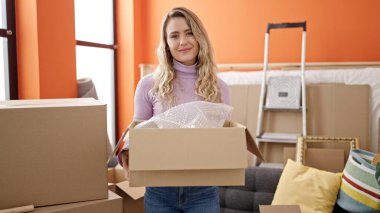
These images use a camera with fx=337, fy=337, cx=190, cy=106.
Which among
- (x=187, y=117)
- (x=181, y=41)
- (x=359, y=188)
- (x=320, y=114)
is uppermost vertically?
(x=181, y=41)

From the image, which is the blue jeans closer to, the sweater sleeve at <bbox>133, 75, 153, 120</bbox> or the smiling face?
the sweater sleeve at <bbox>133, 75, 153, 120</bbox>

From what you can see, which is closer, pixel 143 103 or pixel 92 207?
pixel 92 207

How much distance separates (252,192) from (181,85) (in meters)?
0.93

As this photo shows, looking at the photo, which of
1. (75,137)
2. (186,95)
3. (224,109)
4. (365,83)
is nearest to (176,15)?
(186,95)

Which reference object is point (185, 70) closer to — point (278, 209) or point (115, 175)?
point (278, 209)

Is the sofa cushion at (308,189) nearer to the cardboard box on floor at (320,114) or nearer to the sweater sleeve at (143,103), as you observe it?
the cardboard box on floor at (320,114)

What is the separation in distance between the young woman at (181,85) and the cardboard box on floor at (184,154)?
0.29 meters

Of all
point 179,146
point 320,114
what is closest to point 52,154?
point 179,146

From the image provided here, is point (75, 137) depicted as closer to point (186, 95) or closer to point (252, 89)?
point (186, 95)

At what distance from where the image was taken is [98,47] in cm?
307

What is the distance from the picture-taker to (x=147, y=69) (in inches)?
131

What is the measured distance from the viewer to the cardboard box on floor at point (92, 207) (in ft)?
2.91

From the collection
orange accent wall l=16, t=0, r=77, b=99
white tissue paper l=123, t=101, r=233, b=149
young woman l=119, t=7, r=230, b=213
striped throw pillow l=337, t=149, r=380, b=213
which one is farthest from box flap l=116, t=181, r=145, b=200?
orange accent wall l=16, t=0, r=77, b=99

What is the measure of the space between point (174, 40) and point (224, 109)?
1.26 feet
